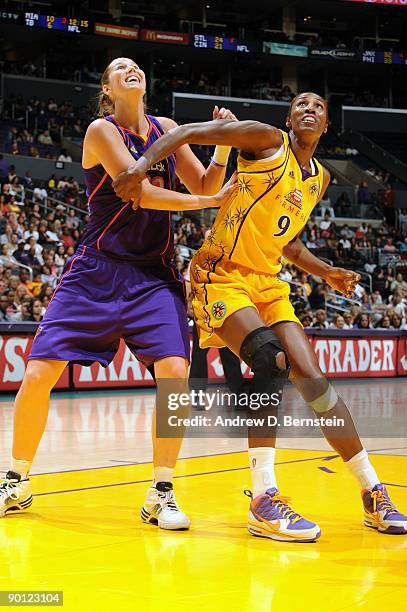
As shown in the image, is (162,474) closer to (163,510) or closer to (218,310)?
(163,510)

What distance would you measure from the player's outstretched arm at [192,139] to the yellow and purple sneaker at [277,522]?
1432 millimetres

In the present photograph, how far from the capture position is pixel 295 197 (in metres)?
4.06

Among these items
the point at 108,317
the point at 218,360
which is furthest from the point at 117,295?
the point at 218,360

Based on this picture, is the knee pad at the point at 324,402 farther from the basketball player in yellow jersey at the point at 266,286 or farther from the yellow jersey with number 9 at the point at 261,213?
the yellow jersey with number 9 at the point at 261,213

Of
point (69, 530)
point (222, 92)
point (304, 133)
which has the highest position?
point (222, 92)

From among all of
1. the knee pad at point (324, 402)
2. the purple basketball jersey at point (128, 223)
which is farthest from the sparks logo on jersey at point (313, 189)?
the knee pad at point (324, 402)

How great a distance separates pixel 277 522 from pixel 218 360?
32.3 ft

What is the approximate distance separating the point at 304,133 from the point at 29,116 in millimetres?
22793

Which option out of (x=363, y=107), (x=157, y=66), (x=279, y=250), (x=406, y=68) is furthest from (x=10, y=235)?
(x=406, y=68)

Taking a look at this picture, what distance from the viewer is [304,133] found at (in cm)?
409

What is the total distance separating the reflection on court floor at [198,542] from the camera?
277 centimetres

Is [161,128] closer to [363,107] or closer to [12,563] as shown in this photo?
[12,563]

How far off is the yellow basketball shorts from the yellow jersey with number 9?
0.15 feet

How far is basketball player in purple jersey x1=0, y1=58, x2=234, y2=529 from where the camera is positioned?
4.00 metres
